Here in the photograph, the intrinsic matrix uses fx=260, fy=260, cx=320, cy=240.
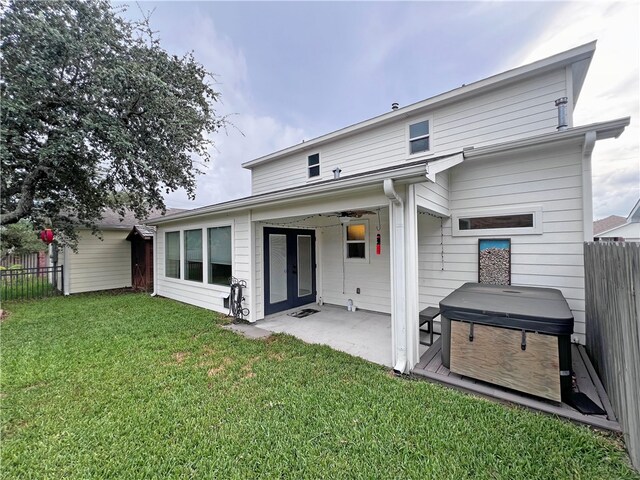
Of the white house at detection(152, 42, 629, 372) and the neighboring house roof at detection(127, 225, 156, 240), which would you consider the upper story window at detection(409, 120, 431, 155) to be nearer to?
the white house at detection(152, 42, 629, 372)

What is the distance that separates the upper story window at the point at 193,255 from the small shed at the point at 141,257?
3722 mm

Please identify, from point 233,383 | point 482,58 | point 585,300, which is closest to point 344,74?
point 482,58

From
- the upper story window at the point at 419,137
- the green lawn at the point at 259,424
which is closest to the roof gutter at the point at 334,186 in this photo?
the green lawn at the point at 259,424

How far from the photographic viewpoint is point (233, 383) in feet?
10.6

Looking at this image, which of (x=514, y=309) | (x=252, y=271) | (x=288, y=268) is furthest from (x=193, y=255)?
(x=514, y=309)

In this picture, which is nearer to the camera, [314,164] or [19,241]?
[314,164]

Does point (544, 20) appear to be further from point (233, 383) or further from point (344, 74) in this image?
point (233, 383)

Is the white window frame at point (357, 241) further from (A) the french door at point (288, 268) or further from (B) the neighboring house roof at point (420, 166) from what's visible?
(B) the neighboring house roof at point (420, 166)

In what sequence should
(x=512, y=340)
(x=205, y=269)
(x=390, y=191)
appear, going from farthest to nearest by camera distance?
(x=205, y=269) < (x=390, y=191) < (x=512, y=340)

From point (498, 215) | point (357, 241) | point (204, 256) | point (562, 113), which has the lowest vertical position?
point (204, 256)

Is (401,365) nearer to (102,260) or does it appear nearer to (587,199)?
(587,199)

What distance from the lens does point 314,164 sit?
8.38 m

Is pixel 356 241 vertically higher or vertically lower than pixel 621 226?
lower

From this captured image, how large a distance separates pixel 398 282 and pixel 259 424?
89.5 inches
